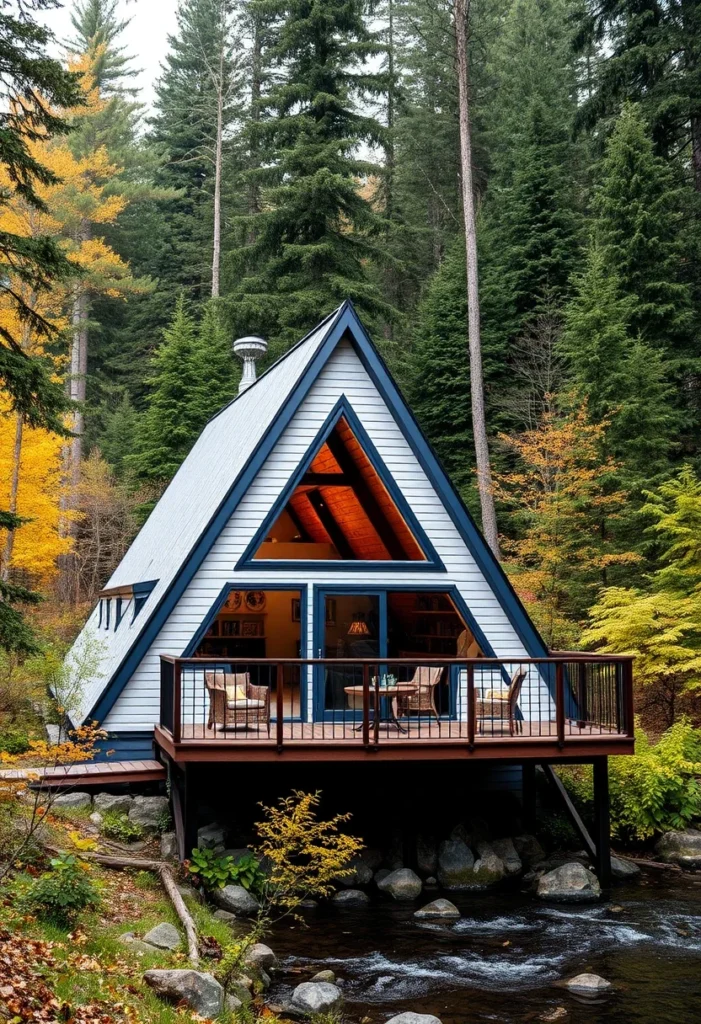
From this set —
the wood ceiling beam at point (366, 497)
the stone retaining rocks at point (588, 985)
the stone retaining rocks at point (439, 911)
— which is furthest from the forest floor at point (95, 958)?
the wood ceiling beam at point (366, 497)

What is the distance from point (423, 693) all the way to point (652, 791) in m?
3.88

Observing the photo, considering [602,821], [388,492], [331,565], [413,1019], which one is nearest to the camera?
[413,1019]

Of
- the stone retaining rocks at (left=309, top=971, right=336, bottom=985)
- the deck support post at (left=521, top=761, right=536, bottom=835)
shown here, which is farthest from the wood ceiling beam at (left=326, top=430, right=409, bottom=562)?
the stone retaining rocks at (left=309, top=971, right=336, bottom=985)

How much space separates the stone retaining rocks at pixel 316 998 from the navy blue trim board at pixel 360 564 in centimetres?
592

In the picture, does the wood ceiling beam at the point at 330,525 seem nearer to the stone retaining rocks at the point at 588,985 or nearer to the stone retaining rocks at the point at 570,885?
the stone retaining rocks at the point at 570,885

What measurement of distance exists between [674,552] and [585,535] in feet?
7.12

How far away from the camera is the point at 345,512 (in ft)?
54.1

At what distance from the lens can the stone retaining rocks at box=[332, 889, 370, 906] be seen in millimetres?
11719

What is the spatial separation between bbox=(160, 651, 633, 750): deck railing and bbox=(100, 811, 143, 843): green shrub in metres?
1.30

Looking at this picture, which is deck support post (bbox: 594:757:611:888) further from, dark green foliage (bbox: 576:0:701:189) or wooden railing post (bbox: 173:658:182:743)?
dark green foliage (bbox: 576:0:701:189)

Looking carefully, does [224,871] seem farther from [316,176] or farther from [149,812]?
[316,176]

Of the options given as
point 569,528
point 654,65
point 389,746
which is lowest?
point 389,746

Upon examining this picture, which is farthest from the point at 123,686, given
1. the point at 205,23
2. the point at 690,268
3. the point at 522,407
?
A: the point at 205,23

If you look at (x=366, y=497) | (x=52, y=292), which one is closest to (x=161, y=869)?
(x=366, y=497)
